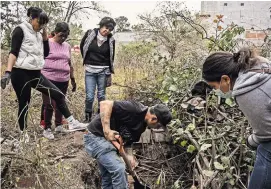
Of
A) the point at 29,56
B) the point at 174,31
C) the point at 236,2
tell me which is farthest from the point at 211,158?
the point at 236,2

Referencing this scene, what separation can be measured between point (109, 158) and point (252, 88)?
1.64 metres

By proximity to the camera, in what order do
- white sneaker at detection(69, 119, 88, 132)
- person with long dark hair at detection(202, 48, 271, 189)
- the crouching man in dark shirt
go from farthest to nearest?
white sneaker at detection(69, 119, 88, 132)
the crouching man in dark shirt
person with long dark hair at detection(202, 48, 271, 189)

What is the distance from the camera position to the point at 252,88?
7.22 ft

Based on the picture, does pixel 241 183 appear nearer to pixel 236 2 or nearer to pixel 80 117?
pixel 80 117

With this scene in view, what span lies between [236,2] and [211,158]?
10337 millimetres

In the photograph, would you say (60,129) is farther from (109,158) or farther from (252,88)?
(252,88)

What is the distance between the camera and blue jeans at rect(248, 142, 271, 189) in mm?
2297

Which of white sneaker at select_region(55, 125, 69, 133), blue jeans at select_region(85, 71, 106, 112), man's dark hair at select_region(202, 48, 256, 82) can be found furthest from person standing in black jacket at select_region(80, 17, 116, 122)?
man's dark hair at select_region(202, 48, 256, 82)

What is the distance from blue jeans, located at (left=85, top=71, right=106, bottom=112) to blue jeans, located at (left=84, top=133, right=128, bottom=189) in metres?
1.72

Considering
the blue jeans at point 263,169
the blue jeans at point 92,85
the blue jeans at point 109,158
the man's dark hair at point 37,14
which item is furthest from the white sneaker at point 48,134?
the blue jeans at point 263,169

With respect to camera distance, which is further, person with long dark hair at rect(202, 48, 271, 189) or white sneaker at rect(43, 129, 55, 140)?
white sneaker at rect(43, 129, 55, 140)

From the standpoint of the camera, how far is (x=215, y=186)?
3406mm

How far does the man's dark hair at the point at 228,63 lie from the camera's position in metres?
2.31

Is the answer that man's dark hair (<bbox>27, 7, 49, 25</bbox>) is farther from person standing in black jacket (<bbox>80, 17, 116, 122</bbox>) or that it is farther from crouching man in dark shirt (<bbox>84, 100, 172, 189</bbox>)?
crouching man in dark shirt (<bbox>84, 100, 172, 189</bbox>)
